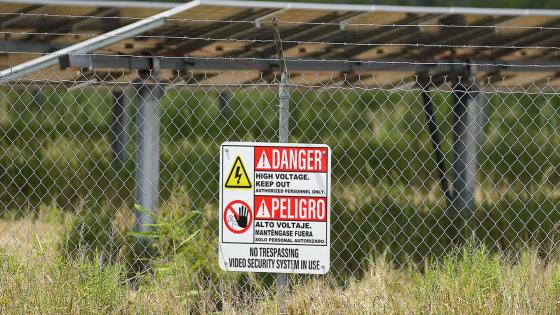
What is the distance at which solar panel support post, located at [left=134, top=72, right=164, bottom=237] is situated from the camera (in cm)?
731

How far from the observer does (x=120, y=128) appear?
360 inches

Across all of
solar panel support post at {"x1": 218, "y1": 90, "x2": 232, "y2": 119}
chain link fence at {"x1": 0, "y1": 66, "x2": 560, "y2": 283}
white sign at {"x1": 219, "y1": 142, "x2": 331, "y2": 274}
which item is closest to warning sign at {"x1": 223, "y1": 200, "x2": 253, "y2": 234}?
white sign at {"x1": 219, "y1": 142, "x2": 331, "y2": 274}

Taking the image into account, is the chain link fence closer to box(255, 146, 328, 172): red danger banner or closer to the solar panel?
the solar panel

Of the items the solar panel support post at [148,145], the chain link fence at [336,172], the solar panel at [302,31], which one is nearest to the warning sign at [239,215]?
the chain link fence at [336,172]

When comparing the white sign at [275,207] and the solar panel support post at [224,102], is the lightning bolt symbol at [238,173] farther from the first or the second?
the solar panel support post at [224,102]

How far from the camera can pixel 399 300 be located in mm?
6141

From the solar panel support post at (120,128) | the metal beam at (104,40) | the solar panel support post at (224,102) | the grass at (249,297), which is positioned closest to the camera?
the grass at (249,297)

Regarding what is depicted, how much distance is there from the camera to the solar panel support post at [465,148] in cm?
804

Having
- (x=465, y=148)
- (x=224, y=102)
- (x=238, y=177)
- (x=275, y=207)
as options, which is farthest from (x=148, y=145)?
(x=224, y=102)

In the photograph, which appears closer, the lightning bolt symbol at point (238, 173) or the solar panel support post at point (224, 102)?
the lightning bolt symbol at point (238, 173)

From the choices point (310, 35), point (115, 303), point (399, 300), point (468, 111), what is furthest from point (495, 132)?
point (115, 303)

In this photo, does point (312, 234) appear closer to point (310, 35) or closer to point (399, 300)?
point (399, 300)

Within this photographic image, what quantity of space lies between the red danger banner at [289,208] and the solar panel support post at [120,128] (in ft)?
8.19

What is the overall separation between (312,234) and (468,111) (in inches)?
99.4
